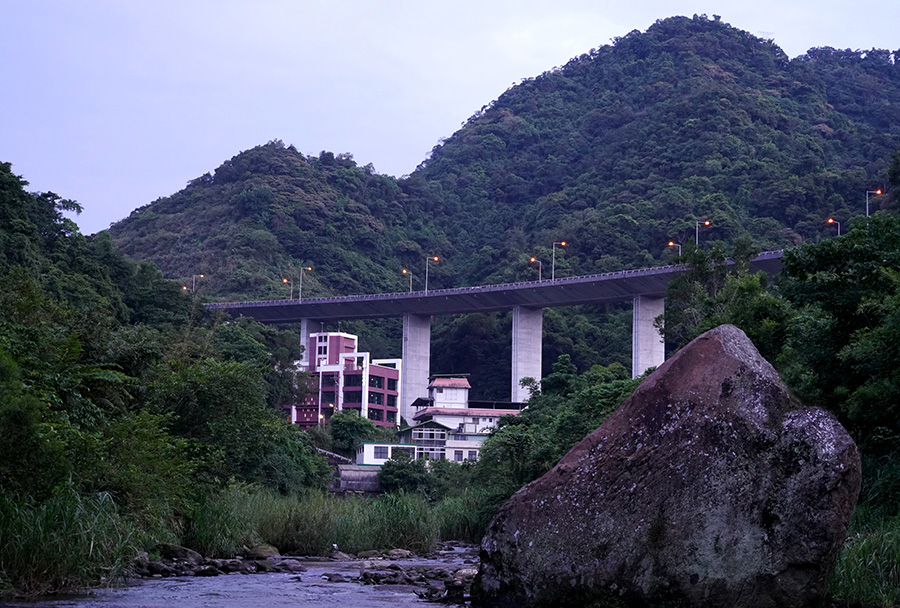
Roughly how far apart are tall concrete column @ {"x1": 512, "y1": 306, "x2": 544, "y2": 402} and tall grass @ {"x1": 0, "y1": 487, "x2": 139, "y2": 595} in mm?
61650

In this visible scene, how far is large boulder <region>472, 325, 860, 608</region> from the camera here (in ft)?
34.8

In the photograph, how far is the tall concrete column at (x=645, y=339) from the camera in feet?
224

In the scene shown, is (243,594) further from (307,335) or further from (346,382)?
(307,335)

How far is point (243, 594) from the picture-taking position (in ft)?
49.8

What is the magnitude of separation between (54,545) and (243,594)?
3.25m

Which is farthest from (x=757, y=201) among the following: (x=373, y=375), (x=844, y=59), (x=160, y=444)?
(x=160, y=444)

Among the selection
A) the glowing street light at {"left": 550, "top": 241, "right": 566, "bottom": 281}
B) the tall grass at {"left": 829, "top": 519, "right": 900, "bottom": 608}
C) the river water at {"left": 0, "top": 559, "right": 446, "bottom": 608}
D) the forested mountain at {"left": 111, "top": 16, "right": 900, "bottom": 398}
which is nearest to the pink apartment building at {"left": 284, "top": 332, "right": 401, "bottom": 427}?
the forested mountain at {"left": 111, "top": 16, "right": 900, "bottom": 398}

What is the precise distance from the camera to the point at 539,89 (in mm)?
123812

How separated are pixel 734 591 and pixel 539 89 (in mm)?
116947

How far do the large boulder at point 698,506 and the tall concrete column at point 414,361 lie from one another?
69703 mm

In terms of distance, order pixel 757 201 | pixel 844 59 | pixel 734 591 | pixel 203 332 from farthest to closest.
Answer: pixel 844 59, pixel 757 201, pixel 203 332, pixel 734 591

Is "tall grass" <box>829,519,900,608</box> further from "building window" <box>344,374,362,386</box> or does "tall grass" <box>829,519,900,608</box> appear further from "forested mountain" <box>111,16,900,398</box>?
"building window" <box>344,374,362,386</box>

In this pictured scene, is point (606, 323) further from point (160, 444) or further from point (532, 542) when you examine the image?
point (532, 542)

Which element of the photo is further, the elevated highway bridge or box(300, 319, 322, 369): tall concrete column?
box(300, 319, 322, 369): tall concrete column
